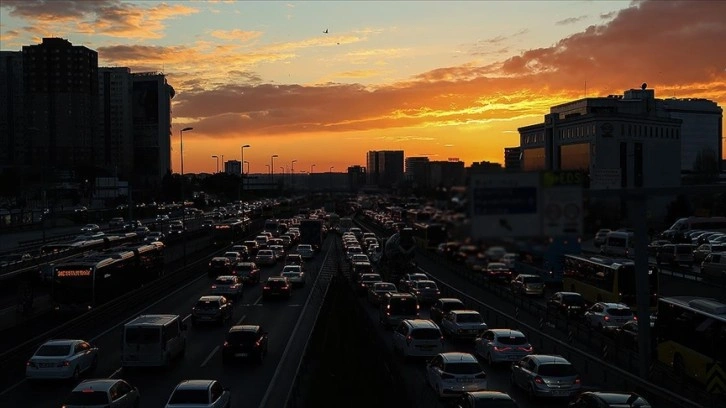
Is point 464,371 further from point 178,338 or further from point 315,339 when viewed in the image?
point 178,338

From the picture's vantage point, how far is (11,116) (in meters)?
170

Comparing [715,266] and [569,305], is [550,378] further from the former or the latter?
[715,266]

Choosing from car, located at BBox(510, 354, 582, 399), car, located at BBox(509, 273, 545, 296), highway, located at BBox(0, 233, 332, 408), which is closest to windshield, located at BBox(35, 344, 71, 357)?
highway, located at BBox(0, 233, 332, 408)

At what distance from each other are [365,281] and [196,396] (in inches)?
1144

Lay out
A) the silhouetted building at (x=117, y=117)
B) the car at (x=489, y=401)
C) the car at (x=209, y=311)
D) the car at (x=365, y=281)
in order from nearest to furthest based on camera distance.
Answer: the car at (x=489, y=401), the car at (x=209, y=311), the car at (x=365, y=281), the silhouetted building at (x=117, y=117)

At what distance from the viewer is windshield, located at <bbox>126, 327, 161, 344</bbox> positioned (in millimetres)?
23625

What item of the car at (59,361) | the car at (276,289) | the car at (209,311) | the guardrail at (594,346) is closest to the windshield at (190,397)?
the car at (59,361)

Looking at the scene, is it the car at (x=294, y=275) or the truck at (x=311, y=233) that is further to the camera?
the truck at (x=311, y=233)

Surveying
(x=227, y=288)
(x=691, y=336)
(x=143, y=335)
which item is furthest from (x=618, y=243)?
(x=143, y=335)

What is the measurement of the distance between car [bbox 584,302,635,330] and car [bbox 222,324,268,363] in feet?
49.9

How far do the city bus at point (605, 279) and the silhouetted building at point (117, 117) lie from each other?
165 m

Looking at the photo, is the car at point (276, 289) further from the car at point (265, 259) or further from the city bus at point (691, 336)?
the city bus at point (691, 336)

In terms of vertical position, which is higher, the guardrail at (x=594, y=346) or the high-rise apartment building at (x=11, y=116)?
the high-rise apartment building at (x=11, y=116)

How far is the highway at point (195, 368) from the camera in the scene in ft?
67.5
